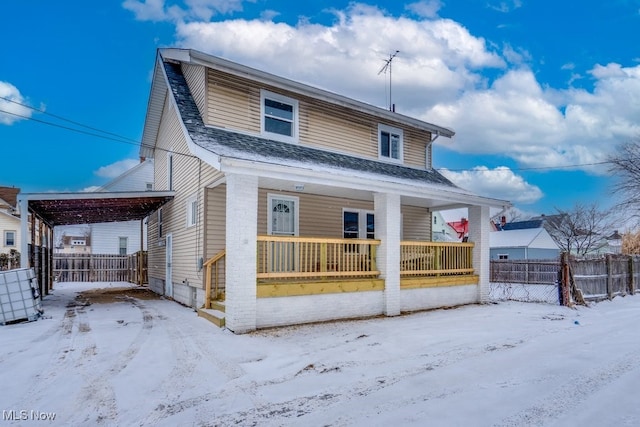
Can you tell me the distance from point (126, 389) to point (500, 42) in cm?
2031

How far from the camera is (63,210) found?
41.9 ft

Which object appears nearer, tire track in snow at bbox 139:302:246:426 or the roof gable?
tire track in snow at bbox 139:302:246:426

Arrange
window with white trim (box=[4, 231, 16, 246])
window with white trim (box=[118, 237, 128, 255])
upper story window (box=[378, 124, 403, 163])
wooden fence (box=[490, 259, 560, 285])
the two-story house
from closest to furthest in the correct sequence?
the two-story house
upper story window (box=[378, 124, 403, 163])
wooden fence (box=[490, 259, 560, 285])
window with white trim (box=[118, 237, 128, 255])
window with white trim (box=[4, 231, 16, 246])

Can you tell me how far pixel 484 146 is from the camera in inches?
1093

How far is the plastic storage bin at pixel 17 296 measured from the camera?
8.24m

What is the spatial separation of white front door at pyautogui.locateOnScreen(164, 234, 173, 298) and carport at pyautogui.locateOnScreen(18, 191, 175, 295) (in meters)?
1.43

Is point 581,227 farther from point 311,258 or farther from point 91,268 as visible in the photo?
point 91,268

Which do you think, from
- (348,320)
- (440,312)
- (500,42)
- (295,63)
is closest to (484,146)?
(500,42)

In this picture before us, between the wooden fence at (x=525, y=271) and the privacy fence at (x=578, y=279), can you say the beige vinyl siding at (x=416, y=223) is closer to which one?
the privacy fence at (x=578, y=279)

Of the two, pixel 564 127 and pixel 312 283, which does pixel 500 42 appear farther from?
pixel 312 283

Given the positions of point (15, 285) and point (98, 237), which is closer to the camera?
point (15, 285)

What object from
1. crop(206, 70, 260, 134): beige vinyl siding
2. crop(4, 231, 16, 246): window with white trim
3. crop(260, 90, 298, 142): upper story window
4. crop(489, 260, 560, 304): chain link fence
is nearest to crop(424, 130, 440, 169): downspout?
crop(260, 90, 298, 142): upper story window

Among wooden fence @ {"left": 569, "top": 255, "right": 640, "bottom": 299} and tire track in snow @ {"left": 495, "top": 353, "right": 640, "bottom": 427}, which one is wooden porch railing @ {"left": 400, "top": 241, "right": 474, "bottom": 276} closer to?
wooden fence @ {"left": 569, "top": 255, "right": 640, "bottom": 299}

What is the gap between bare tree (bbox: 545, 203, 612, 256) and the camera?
1219 inches
